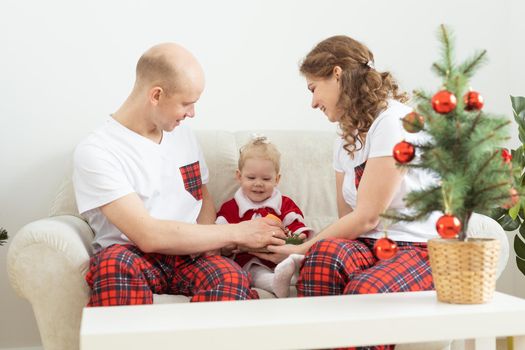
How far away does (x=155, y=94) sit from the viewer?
2252 mm

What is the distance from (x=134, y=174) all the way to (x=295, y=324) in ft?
3.19

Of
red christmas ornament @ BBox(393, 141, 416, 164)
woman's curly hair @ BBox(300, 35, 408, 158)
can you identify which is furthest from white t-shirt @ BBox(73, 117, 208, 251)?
red christmas ornament @ BBox(393, 141, 416, 164)

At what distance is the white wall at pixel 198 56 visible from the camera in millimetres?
2875

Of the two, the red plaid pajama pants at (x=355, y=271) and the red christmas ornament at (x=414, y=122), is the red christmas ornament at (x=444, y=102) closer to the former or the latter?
the red christmas ornament at (x=414, y=122)

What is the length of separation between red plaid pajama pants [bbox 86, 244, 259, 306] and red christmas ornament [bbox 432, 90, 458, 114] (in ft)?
2.68

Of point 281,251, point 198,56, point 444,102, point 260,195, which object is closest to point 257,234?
point 281,251

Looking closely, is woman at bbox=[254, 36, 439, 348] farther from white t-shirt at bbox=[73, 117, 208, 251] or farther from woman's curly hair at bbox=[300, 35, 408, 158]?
white t-shirt at bbox=[73, 117, 208, 251]

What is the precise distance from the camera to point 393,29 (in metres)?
3.23

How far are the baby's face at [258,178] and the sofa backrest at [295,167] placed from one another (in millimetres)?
175

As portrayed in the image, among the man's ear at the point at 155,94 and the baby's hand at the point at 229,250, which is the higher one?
the man's ear at the point at 155,94

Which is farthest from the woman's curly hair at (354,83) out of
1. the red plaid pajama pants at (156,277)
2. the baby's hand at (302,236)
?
the red plaid pajama pants at (156,277)

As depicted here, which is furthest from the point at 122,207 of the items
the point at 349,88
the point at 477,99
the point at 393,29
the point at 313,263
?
the point at 393,29

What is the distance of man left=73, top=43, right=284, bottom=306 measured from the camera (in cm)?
203

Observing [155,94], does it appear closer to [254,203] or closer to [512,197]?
[254,203]
